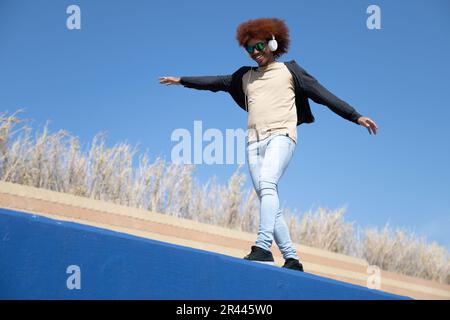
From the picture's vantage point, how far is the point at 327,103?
288 cm

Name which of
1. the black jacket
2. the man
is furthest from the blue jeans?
the black jacket

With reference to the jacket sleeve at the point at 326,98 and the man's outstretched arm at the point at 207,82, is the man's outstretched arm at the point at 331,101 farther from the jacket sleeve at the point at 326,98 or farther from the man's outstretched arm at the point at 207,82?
the man's outstretched arm at the point at 207,82

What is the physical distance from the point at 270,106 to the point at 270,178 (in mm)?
414

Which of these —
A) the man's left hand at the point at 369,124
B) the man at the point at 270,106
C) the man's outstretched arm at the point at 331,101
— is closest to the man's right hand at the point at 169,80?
the man at the point at 270,106

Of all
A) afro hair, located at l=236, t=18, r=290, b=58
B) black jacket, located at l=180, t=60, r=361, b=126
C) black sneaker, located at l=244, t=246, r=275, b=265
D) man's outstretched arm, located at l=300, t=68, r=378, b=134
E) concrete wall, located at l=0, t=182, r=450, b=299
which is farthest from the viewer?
concrete wall, located at l=0, t=182, r=450, b=299

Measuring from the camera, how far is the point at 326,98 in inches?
113

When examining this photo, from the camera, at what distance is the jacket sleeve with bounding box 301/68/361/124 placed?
279cm

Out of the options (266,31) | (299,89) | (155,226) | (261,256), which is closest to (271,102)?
(299,89)

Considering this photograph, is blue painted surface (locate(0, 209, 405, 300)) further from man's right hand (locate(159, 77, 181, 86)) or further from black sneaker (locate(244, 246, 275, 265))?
man's right hand (locate(159, 77, 181, 86))

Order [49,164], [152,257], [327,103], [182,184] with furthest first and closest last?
[182,184] → [49,164] → [327,103] → [152,257]

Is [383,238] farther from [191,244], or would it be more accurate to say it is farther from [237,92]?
[237,92]

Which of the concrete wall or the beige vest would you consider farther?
the concrete wall
